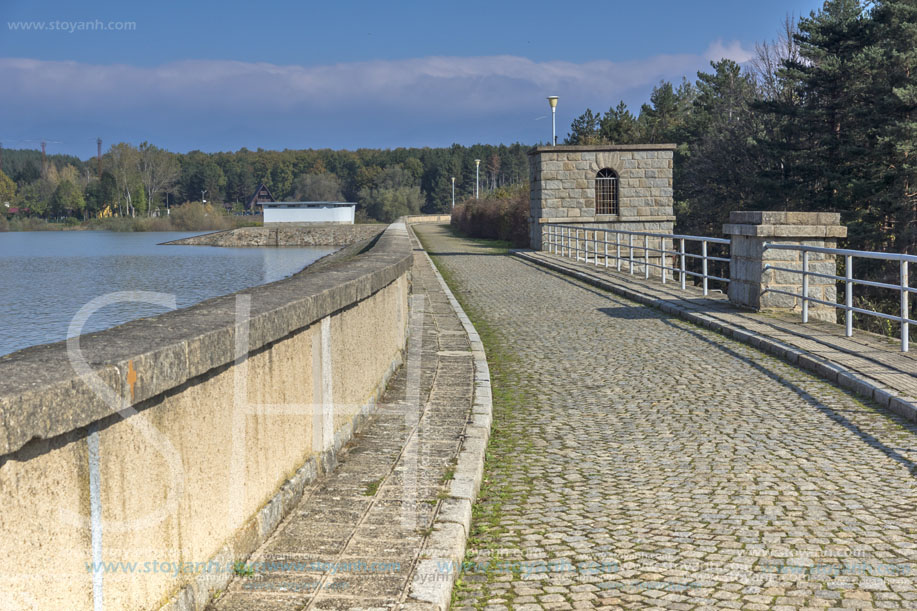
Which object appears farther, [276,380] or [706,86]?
[706,86]

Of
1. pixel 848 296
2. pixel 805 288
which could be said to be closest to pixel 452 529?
pixel 848 296

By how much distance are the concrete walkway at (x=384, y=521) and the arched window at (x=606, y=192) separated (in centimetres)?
2265

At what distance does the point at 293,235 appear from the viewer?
81.7m

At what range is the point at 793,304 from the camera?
11.4 metres

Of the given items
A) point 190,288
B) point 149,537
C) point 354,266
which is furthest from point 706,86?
point 149,537

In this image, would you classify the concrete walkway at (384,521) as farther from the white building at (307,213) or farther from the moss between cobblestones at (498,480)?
the white building at (307,213)

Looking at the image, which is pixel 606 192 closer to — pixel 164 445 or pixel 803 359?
pixel 803 359

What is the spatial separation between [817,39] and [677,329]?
83.8 feet

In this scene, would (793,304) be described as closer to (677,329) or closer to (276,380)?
(677,329)

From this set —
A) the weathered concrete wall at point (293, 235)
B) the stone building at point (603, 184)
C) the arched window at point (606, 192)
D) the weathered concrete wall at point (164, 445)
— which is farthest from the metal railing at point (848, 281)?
the weathered concrete wall at point (293, 235)

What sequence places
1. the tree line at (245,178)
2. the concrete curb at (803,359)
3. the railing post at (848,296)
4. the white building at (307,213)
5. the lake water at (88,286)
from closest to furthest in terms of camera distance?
the concrete curb at (803,359)
the railing post at (848,296)
the lake water at (88,286)
the white building at (307,213)
the tree line at (245,178)

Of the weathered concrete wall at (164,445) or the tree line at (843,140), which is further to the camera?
the tree line at (843,140)

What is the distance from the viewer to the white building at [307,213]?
8975 centimetres

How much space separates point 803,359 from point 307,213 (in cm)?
8580
